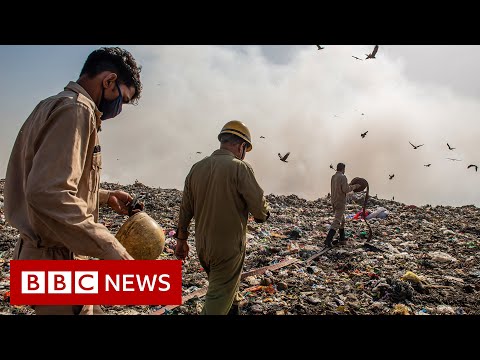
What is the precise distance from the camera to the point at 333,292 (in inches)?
208

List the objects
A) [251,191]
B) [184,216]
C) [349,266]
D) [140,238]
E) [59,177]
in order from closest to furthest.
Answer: [59,177], [140,238], [251,191], [184,216], [349,266]

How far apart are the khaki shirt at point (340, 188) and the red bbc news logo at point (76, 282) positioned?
6.94 metres

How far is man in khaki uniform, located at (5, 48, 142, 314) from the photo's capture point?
55.7 inches

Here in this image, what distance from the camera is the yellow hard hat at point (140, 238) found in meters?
2.20

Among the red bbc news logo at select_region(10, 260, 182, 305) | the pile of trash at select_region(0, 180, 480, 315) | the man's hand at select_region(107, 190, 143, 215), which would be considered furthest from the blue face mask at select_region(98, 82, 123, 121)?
the pile of trash at select_region(0, 180, 480, 315)

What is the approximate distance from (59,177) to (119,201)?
102 cm

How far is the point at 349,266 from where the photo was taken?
6.55m

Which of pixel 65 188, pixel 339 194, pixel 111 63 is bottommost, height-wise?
pixel 65 188

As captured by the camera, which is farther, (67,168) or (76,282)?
(76,282)

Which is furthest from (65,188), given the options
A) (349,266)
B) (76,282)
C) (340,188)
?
(340,188)

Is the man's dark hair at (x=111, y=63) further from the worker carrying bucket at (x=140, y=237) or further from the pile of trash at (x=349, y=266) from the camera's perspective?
the pile of trash at (x=349, y=266)

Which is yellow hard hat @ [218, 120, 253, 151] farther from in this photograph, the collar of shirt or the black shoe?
the collar of shirt

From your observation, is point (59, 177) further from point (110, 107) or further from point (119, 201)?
point (119, 201)
